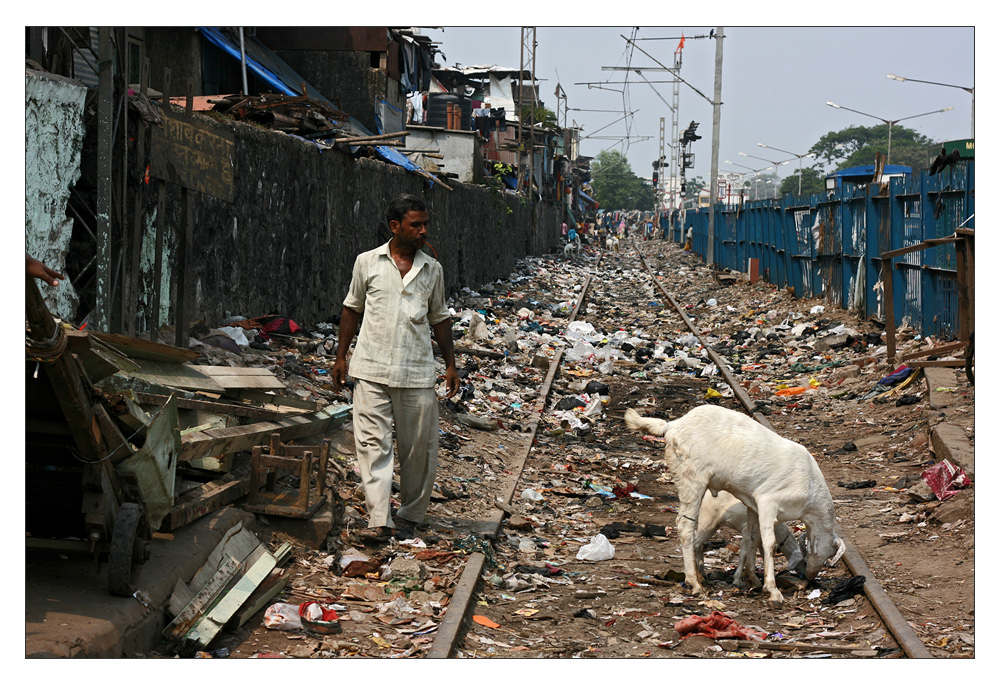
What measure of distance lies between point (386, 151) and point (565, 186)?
167 ft

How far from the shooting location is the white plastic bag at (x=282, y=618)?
4406mm

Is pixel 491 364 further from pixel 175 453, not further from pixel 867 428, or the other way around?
pixel 175 453

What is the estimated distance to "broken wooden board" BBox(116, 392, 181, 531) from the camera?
4.13 meters

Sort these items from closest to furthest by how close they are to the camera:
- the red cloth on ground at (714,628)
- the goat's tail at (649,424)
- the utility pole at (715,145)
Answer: the red cloth on ground at (714,628) < the goat's tail at (649,424) < the utility pole at (715,145)

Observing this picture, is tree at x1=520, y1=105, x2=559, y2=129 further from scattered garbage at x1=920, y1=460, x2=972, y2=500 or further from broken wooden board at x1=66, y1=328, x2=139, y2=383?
broken wooden board at x1=66, y1=328, x2=139, y2=383

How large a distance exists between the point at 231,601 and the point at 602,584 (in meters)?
2.22

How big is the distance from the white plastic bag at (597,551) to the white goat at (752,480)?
0.74m

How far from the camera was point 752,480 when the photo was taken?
5184mm

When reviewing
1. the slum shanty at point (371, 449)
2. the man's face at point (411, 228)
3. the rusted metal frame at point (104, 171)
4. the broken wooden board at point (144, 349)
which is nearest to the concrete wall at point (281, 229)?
the slum shanty at point (371, 449)

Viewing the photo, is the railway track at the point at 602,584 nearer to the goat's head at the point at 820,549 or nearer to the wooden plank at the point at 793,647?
the wooden plank at the point at 793,647

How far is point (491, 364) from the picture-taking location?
13055 mm

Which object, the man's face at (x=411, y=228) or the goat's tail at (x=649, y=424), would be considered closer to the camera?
the man's face at (x=411, y=228)

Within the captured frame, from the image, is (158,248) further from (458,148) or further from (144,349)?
(458,148)

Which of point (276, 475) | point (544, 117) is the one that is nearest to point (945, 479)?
point (276, 475)
